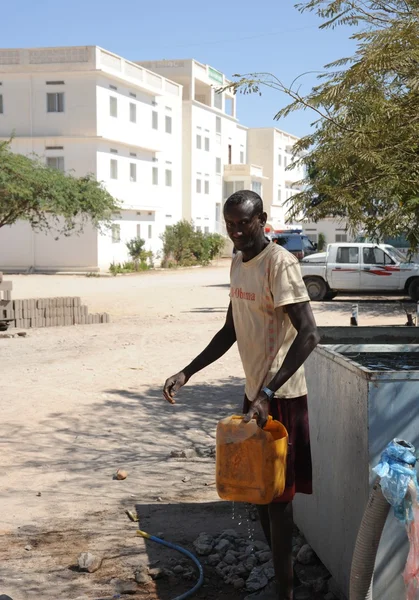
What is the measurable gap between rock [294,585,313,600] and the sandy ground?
0.30 metres

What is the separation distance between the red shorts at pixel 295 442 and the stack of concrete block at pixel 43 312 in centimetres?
1274

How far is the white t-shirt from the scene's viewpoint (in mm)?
3475

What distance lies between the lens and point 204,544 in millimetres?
4551

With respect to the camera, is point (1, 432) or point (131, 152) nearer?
point (1, 432)

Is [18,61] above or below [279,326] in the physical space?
above

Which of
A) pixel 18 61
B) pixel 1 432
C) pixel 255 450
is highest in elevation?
pixel 18 61

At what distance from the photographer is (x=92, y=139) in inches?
1537

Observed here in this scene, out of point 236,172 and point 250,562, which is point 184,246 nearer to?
point 236,172

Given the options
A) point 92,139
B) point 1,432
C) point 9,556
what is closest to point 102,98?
point 92,139

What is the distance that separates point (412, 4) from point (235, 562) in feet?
15.6

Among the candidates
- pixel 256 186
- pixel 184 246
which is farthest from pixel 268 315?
pixel 256 186

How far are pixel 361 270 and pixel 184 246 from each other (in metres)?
24.6

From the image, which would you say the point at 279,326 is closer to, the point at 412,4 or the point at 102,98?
the point at 412,4

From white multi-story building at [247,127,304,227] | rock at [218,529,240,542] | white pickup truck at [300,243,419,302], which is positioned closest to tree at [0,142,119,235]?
white pickup truck at [300,243,419,302]
